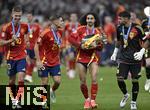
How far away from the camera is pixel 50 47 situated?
54.7 feet

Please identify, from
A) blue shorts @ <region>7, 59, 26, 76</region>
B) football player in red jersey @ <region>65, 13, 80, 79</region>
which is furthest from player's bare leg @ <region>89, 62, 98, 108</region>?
football player in red jersey @ <region>65, 13, 80, 79</region>

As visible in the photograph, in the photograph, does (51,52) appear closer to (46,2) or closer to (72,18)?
(72,18)

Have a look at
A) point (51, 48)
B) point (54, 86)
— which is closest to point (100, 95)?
point (54, 86)

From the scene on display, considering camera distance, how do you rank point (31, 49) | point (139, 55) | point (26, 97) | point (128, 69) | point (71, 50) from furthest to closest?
point (71, 50) < point (31, 49) < point (128, 69) < point (139, 55) < point (26, 97)

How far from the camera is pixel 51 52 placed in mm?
16734

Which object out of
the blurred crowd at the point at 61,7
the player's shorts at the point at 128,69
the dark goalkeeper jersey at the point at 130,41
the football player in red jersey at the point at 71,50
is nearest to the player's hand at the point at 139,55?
the dark goalkeeper jersey at the point at 130,41

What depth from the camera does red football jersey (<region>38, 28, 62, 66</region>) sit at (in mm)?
Answer: 16531

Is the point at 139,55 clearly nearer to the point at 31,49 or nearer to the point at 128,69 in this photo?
the point at 128,69

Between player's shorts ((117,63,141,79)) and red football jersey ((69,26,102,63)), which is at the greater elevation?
red football jersey ((69,26,102,63))

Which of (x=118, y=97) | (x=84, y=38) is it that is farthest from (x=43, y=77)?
(x=118, y=97)

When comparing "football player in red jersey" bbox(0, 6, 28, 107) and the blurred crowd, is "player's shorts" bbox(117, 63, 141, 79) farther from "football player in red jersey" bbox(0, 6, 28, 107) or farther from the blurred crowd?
the blurred crowd

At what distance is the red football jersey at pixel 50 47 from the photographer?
16531 millimetres

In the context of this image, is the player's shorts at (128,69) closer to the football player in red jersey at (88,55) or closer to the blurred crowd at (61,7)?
the football player in red jersey at (88,55)

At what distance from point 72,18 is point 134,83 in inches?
382
